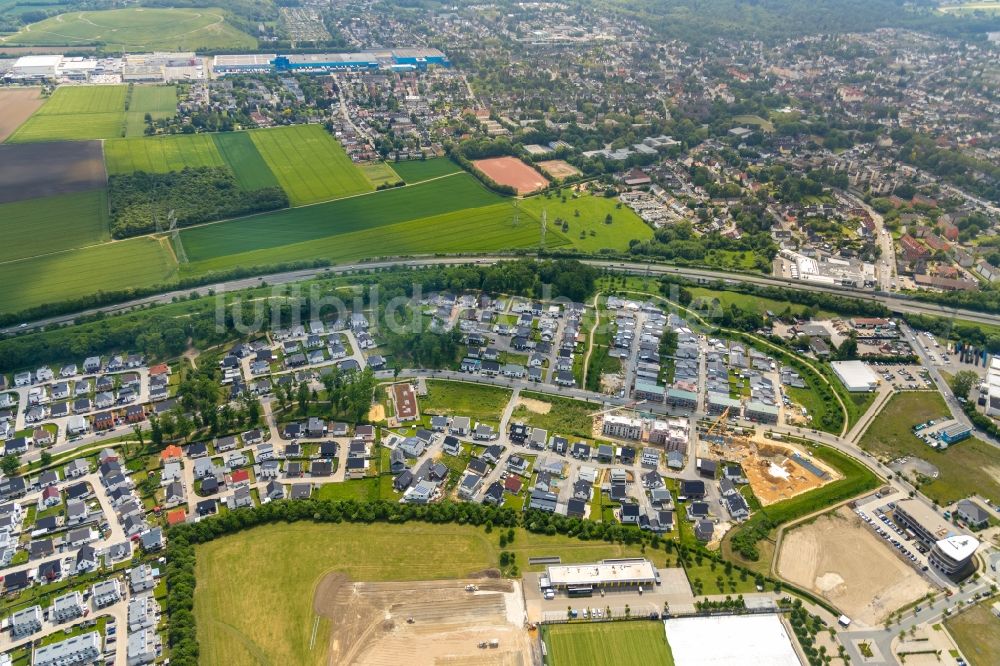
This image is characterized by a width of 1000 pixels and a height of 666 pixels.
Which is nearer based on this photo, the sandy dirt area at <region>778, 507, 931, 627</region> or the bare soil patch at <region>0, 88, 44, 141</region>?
the sandy dirt area at <region>778, 507, 931, 627</region>

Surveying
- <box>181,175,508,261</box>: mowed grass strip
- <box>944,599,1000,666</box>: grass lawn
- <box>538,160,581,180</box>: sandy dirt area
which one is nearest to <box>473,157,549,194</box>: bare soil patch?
<box>538,160,581,180</box>: sandy dirt area

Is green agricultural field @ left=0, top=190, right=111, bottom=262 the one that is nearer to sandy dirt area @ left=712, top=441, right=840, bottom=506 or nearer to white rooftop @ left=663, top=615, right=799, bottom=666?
sandy dirt area @ left=712, top=441, right=840, bottom=506

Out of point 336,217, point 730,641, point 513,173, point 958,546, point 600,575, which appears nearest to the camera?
point 730,641

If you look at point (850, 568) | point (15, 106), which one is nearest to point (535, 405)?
point (850, 568)

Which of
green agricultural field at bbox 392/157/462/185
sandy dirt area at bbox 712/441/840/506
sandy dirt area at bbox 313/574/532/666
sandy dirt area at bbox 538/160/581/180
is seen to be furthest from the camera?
sandy dirt area at bbox 538/160/581/180

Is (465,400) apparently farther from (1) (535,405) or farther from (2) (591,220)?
(2) (591,220)

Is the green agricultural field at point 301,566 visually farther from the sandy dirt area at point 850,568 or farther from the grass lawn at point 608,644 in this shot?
the sandy dirt area at point 850,568
